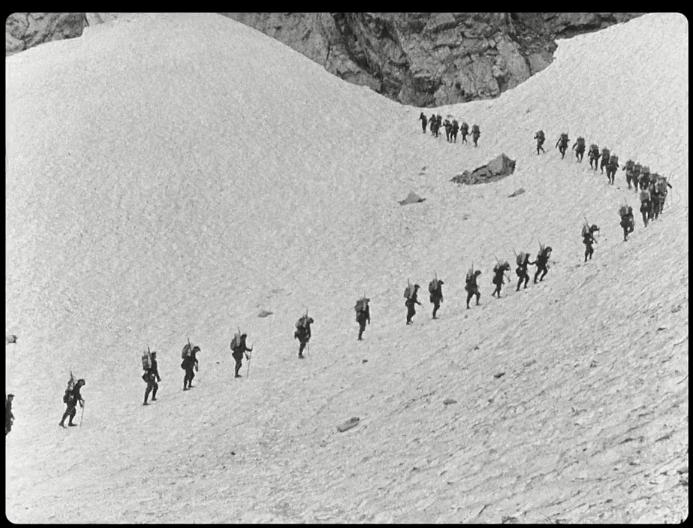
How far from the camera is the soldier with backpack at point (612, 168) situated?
1232 inches

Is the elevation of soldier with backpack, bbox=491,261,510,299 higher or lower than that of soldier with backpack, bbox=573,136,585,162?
lower

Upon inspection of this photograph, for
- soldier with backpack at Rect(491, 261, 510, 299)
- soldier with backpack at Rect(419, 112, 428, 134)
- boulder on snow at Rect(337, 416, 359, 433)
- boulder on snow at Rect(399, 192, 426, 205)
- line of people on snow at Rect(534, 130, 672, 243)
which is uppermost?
soldier with backpack at Rect(419, 112, 428, 134)

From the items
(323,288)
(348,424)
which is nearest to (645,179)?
(323,288)

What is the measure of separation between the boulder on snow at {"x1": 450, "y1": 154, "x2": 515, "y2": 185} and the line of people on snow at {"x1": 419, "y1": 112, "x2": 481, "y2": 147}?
403 centimetres

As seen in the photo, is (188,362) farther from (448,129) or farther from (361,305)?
(448,129)

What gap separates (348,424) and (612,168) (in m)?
22.0

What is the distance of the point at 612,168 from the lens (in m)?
31.4

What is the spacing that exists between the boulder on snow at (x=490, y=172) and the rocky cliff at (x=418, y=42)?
1305 centimetres

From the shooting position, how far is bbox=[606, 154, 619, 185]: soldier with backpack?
3130 centimetres

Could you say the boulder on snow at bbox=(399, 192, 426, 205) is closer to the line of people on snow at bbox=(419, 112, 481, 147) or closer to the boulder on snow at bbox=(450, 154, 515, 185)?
the boulder on snow at bbox=(450, 154, 515, 185)

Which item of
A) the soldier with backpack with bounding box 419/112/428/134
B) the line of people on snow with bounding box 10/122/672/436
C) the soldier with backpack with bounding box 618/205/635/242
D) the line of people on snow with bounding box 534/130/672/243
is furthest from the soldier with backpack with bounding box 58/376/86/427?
the soldier with backpack with bounding box 419/112/428/134

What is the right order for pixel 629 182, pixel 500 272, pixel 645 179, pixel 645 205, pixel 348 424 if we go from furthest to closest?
pixel 629 182 → pixel 645 179 → pixel 645 205 → pixel 500 272 → pixel 348 424

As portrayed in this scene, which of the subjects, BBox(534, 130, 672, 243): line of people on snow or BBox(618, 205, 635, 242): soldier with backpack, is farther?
BBox(534, 130, 672, 243): line of people on snow

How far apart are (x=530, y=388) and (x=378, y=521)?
453cm
